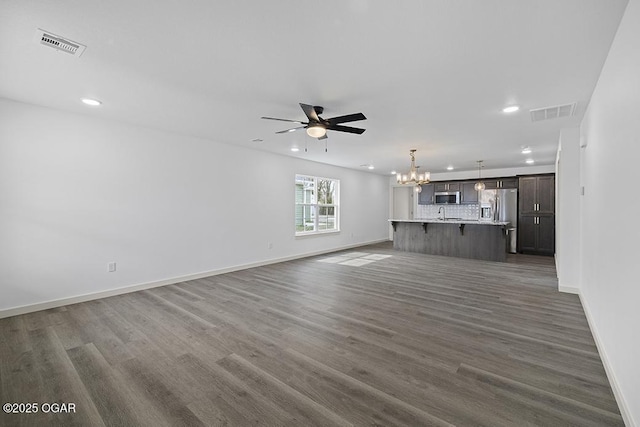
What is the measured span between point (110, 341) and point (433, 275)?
16.5 feet

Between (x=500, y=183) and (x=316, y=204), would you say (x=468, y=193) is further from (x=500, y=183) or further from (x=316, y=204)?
(x=316, y=204)

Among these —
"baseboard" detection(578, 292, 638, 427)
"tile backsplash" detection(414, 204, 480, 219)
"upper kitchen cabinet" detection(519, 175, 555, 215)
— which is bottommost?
"baseboard" detection(578, 292, 638, 427)

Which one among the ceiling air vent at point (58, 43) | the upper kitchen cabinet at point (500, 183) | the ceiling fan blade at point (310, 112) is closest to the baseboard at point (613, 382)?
the ceiling fan blade at point (310, 112)

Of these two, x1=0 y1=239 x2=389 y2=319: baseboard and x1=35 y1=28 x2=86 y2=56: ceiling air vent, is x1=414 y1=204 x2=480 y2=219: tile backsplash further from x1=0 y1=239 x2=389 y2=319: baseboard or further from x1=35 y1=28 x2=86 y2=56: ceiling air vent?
x1=35 y1=28 x2=86 y2=56: ceiling air vent

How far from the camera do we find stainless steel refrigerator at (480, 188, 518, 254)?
8219 millimetres

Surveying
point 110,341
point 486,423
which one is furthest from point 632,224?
point 110,341

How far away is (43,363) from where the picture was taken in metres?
2.38

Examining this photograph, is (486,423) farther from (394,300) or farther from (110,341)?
(110,341)

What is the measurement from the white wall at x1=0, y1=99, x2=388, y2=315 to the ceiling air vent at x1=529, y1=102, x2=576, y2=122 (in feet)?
16.1

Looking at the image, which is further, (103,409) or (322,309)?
(322,309)

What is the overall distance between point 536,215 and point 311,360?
829cm

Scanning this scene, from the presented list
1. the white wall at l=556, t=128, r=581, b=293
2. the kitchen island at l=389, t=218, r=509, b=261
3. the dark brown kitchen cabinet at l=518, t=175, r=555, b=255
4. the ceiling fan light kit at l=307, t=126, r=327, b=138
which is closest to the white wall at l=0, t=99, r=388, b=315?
the ceiling fan light kit at l=307, t=126, r=327, b=138

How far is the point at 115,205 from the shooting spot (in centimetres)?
425

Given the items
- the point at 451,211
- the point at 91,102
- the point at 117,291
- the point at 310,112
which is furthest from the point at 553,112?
the point at 117,291
